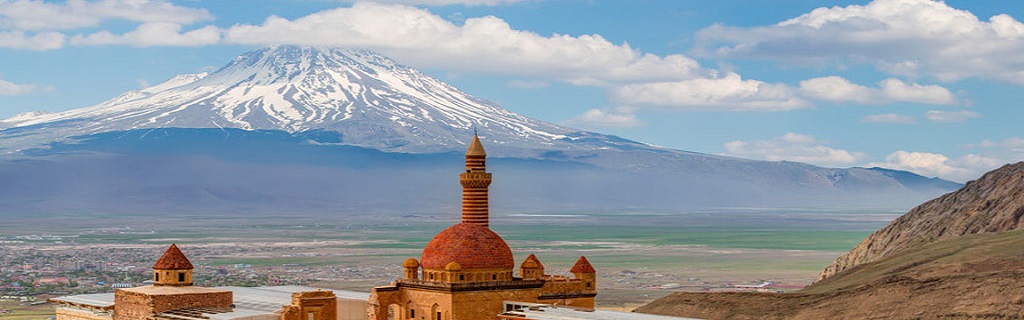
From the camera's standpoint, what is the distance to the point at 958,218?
143500 millimetres

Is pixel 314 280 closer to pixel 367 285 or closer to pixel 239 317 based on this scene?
pixel 367 285

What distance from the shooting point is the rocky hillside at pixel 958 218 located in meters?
137

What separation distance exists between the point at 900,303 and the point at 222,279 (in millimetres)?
113396

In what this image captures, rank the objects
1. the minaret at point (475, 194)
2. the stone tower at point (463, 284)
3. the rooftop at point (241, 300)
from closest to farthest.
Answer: the stone tower at point (463, 284)
the rooftop at point (241, 300)
the minaret at point (475, 194)

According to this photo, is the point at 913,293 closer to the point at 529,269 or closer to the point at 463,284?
the point at 529,269

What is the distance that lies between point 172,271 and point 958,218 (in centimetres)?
8624

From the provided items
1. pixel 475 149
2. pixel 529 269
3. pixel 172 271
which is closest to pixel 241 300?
pixel 172 271

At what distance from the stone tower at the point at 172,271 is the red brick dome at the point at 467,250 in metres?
14.4

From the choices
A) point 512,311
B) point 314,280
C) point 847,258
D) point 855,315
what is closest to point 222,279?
point 314,280

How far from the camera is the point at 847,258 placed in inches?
5842

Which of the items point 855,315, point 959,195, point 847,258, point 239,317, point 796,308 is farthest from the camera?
point 959,195

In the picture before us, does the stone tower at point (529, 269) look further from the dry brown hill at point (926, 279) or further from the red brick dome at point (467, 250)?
the dry brown hill at point (926, 279)

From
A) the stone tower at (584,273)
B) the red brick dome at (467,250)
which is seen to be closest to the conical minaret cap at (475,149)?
the red brick dome at (467,250)

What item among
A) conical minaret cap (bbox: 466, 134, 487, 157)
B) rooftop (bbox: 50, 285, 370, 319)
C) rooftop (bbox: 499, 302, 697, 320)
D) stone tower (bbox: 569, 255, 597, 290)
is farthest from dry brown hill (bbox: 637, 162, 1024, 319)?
rooftop (bbox: 50, 285, 370, 319)
